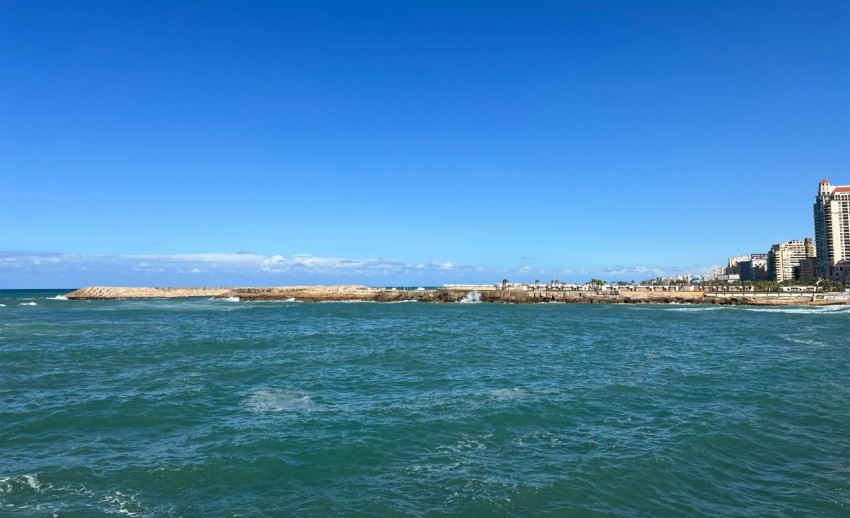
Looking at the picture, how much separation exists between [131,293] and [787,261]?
18336cm

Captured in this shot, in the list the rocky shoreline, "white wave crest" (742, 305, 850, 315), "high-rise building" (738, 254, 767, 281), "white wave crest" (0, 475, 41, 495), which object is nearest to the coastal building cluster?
"high-rise building" (738, 254, 767, 281)

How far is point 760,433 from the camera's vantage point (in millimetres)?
A: 14070

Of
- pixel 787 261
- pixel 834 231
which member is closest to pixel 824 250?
pixel 834 231

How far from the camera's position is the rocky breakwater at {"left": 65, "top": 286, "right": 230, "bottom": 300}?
110m

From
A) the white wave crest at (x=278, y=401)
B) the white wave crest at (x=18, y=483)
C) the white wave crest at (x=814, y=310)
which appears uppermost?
the white wave crest at (x=814, y=310)

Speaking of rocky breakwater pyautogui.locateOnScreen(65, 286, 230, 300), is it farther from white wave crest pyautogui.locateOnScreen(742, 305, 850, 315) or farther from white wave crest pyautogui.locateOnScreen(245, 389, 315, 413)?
white wave crest pyautogui.locateOnScreen(245, 389, 315, 413)

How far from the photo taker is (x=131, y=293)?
11775 centimetres

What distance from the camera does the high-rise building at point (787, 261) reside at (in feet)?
517

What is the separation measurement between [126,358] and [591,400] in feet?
73.3

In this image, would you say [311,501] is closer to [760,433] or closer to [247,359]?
[760,433]

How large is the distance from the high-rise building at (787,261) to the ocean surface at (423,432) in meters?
155

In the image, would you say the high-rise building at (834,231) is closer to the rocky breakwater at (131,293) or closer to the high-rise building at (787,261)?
the high-rise building at (787,261)

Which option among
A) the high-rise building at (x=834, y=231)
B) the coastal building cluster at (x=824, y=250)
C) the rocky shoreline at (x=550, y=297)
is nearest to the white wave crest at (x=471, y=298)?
the rocky shoreline at (x=550, y=297)

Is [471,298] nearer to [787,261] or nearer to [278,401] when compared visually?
[278,401]
